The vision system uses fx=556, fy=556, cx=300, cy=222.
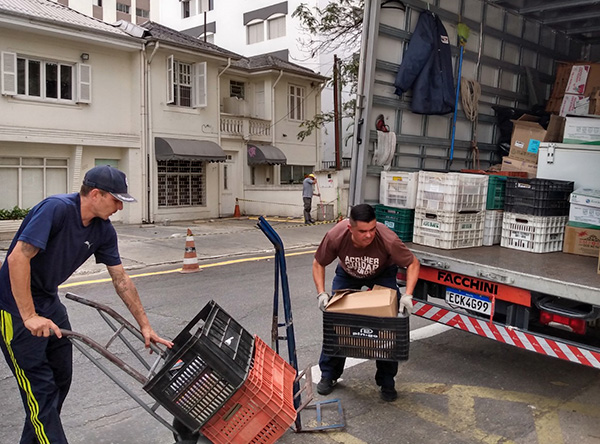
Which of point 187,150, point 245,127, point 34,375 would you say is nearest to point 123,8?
point 245,127

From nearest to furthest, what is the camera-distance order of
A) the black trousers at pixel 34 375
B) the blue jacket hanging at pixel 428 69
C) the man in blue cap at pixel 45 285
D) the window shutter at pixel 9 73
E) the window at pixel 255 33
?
the man in blue cap at pixel 45 285
the black trousers at pixel 34 375
the blue jacket hanging at pixel 428 69
the window shutter at pixel 9 73
the window at pixel 255 33

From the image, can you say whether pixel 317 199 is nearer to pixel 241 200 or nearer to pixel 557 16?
pixel 241 200

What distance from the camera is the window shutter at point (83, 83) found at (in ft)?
54.7

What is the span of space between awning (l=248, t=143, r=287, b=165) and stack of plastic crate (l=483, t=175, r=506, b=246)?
16.6 metres

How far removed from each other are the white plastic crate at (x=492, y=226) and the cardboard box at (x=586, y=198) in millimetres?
654

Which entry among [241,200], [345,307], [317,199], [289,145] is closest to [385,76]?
[345,307]

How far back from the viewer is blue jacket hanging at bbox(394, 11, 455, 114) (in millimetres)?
5703

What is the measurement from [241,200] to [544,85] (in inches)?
601

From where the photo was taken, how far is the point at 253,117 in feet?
72.6

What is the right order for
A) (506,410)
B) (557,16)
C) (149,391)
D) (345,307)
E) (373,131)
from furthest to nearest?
(557,16), (373,131), (506,410), (345,307), (149,391)

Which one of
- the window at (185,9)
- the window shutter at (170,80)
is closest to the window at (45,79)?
the window shutter at (170,80)

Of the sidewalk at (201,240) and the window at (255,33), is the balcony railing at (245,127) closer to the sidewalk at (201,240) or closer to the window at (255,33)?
the sidewalk at (201,240)

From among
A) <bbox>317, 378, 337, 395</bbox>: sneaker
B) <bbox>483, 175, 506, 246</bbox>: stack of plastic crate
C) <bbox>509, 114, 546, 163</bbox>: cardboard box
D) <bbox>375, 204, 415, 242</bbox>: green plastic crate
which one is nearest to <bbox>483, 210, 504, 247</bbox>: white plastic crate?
<bbox>483, 175, 506, 246</bbox>: stack of plastic crate

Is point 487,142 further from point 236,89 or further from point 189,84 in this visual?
point 236,89
